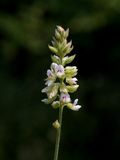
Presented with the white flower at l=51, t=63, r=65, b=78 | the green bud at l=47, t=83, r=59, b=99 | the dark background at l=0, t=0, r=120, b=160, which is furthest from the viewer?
the dark background at l=0, t=0, r=120, b=160

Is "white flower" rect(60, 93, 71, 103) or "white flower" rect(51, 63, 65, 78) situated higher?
"white flower" rect(51, 63, 65, 78)

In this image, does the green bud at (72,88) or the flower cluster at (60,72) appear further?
the green bud at (72,88)

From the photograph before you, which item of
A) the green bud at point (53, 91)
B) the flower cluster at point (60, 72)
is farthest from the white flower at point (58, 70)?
the green bud at point (53, 91)

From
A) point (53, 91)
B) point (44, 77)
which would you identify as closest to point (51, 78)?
point (53, 91)

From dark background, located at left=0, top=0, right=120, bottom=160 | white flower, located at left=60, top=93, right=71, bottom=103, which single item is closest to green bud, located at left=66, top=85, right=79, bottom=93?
white flower, located at left=60, top=93, right=71, bottom=103

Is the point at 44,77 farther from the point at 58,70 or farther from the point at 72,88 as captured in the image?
the point at 58,70

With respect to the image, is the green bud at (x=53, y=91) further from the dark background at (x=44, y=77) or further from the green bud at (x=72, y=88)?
the dark background at (x=44, y=77)

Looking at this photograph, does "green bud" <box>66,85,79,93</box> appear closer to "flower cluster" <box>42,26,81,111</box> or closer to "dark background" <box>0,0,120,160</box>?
"flower cluster" <box>42,26,81,111</box>
